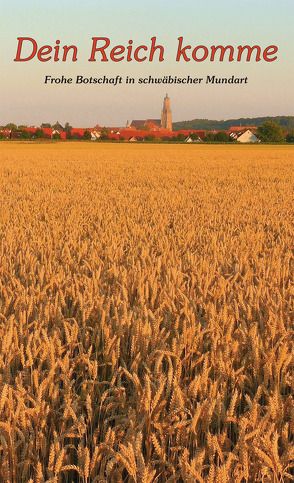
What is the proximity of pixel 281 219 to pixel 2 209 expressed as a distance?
3922 millimetres

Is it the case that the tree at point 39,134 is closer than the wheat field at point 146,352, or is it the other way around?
the wheat field at point 146,352

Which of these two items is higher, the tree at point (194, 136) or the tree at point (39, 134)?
the tree at point (194, 136)

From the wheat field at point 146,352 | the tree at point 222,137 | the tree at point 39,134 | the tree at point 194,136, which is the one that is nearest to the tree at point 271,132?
the tree at point 194,136

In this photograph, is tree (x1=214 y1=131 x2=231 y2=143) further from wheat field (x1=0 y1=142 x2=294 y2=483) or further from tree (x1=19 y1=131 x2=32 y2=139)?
wheat field (x1=0 y1=142 x2=294 y2=483)

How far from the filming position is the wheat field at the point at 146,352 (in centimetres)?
149

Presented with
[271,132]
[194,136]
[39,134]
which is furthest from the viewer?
[271,132]

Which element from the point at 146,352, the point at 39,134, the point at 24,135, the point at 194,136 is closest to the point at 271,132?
the point at 194,136

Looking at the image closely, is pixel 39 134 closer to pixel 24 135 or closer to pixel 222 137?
pixel 24 135

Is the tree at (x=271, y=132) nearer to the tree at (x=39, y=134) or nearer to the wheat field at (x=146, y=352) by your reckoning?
the tree at (x=39, y=134)

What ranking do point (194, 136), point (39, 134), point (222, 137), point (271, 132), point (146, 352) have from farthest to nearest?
point (271, 132) → point (194, 136) → point (39, 134) → point (222, 137) → point (146, 352)

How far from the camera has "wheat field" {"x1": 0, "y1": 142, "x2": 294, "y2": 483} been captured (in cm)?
149

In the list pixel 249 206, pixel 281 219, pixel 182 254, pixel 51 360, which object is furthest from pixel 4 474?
pixel 249 206

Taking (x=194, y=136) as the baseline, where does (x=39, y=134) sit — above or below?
below

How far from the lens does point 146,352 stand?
2.19 meters
